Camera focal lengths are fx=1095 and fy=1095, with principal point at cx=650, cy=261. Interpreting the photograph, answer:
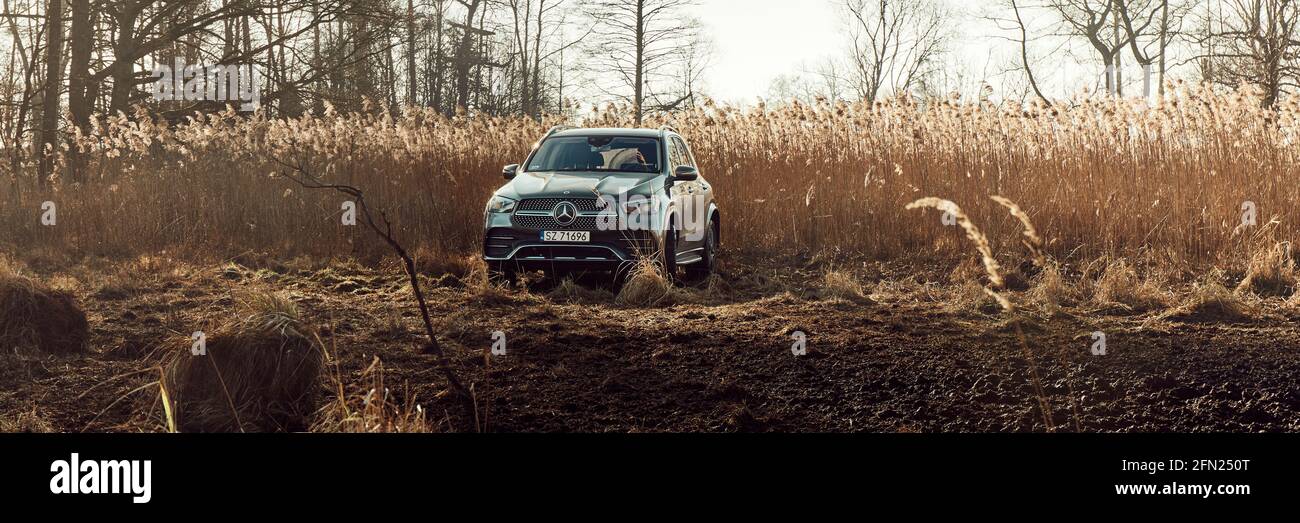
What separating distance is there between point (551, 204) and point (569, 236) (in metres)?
0.29

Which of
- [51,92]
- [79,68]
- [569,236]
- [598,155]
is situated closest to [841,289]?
[569,236]

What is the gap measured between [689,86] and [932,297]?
67.5 ft

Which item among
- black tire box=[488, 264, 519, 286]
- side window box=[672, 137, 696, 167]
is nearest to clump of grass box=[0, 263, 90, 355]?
black tire box=[488, 264, 519, 286]

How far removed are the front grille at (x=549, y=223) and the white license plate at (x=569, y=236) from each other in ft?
0.10

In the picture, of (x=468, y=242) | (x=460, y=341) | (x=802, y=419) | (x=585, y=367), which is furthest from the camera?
(x=468, y=242)

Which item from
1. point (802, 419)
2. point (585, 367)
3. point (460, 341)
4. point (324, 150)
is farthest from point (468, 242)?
point (802, 419)

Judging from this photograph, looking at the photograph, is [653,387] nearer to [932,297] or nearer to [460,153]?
[932,297]

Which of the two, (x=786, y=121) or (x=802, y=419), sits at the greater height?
(x=786, y=121)

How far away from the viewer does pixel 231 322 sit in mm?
4812

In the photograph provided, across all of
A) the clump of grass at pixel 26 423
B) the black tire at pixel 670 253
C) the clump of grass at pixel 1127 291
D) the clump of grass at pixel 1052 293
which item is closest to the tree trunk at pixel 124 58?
the black tire at pixel 670 253

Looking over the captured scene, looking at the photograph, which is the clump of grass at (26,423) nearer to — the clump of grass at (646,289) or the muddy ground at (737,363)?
the muddy ground at (737,363)

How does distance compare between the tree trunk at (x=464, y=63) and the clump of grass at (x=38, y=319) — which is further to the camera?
the tree trunk at (x=464, y=63)

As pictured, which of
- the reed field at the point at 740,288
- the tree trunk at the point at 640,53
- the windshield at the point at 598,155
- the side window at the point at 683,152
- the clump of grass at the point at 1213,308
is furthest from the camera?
the tree trunk at the point at 640,53

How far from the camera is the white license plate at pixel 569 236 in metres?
8.25
